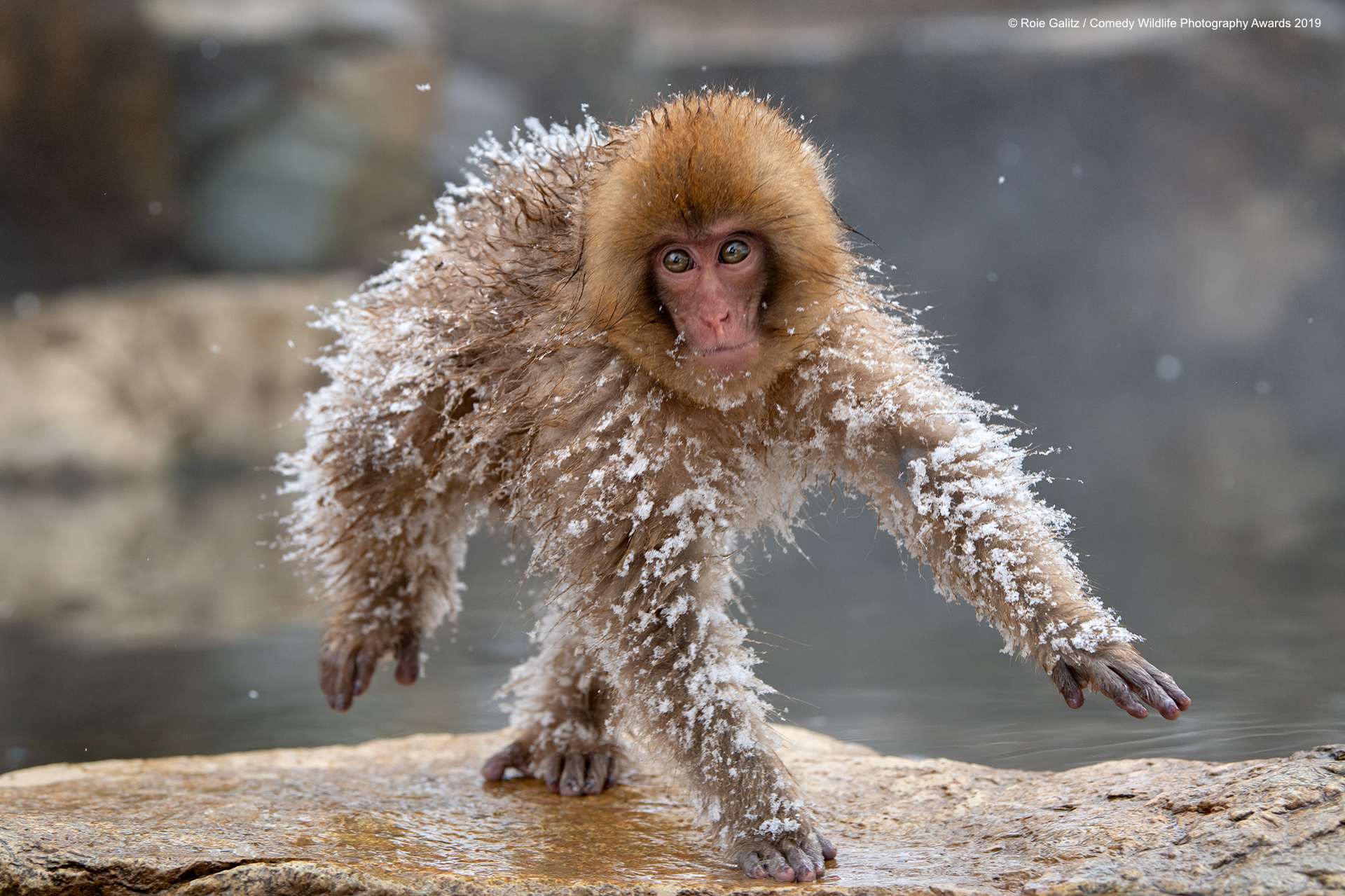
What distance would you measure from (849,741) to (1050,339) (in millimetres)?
11237

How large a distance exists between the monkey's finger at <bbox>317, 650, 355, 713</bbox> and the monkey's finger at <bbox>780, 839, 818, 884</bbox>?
4.74 ft

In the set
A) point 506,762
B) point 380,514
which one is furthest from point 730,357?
point 506,762

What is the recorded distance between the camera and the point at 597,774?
3.14 meters

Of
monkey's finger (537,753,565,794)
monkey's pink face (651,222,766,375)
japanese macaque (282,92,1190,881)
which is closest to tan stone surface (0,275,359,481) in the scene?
monkey's finger (537,753,565,794)

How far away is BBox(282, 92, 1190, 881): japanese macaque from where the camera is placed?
91.8 inches

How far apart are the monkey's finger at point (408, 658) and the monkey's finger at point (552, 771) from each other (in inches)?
18.3

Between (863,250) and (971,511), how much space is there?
0.63 metres

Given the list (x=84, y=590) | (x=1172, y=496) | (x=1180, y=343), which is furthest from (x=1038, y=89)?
(x=84, y=590)

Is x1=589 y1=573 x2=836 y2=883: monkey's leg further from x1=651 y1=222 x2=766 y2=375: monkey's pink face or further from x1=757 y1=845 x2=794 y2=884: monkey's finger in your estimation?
x1=651 y1=222 x2=766 y2=375: monkey's pink face

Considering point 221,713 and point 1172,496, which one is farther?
point 1172,496

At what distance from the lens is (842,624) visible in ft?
18.2

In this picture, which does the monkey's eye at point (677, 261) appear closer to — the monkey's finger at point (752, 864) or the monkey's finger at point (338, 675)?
the monkey's finger at point (752, 864)

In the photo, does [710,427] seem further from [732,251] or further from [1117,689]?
[1117,689]

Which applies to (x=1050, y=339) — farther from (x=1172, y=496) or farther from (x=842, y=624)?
(x=842, y=624)
